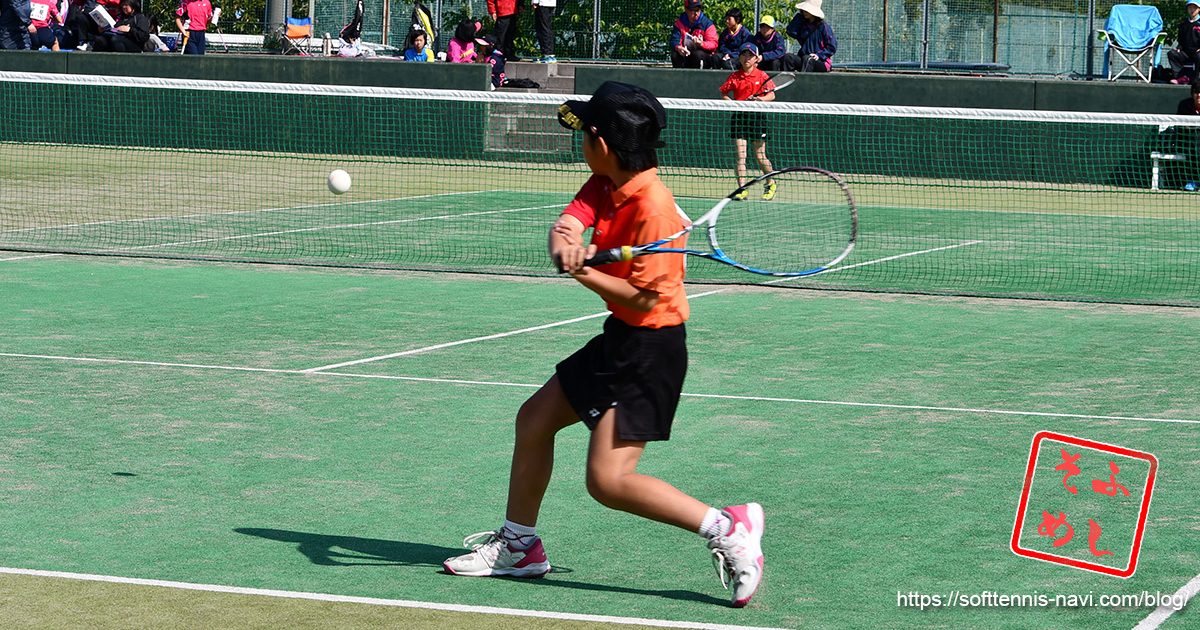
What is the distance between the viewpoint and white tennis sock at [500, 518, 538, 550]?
217 inches

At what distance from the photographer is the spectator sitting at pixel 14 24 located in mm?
28141

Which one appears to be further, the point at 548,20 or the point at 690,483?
the point at 548,20

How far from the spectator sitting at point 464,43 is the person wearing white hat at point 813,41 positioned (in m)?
5.84

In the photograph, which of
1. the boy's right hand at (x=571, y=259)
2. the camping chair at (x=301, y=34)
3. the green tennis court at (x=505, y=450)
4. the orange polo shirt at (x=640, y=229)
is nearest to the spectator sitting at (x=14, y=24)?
the camping chair at (x=301, y=34)

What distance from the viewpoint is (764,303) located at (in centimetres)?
1265

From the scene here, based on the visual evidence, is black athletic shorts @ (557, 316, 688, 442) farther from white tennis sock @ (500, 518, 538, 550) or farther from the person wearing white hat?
the person wearing white hat

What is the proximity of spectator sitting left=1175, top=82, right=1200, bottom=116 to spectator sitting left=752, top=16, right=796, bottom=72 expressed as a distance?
6.02 m

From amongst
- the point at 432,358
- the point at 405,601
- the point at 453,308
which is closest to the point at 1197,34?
the point at 453,308

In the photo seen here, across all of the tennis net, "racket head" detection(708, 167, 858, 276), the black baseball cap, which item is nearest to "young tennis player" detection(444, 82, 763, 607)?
the black baseball cap

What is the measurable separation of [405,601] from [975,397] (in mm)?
4603

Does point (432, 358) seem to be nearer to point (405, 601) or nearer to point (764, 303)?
point (764, 303)

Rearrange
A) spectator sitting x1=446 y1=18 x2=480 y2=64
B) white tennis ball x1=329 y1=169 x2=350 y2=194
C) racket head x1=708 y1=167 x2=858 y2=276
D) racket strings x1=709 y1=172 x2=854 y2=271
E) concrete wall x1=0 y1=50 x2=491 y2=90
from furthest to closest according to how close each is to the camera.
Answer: spectator sitting x1=446 y1=18 x2=480 y2=64 → concrete wall x1=0 y1=50 x2=491 y2=90 → racket strings x1=709 y1=172 x2=854 y2=271 → racket head x1=708 y1=167 x2=858 y2=276 → white tennis ball x1=329 y1=169 x2=350 y2=194

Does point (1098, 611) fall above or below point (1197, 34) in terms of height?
below

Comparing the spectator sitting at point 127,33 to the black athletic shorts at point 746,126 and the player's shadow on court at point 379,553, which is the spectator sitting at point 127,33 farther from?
the player's shadow on court at point 379,553
